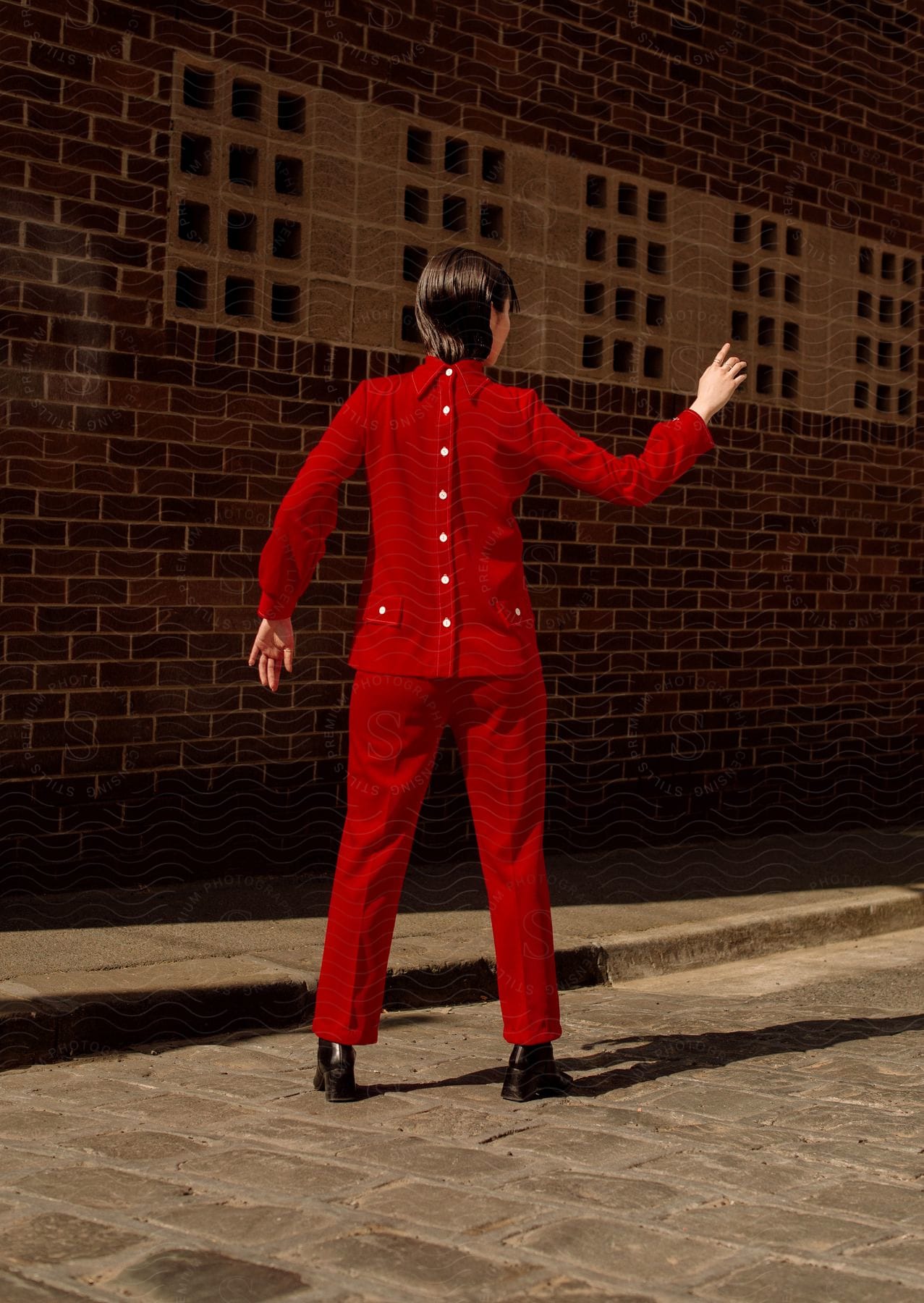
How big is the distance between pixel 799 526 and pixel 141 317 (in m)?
4.49

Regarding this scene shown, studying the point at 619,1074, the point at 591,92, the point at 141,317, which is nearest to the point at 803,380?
the point at 591,92

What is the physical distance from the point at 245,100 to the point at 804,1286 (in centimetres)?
538

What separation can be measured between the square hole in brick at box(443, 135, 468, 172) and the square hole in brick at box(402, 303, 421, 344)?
69 centimetres

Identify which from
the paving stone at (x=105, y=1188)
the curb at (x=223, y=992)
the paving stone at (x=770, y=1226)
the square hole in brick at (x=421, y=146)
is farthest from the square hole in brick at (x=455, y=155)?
the paving stone at (x=770, y=1226)

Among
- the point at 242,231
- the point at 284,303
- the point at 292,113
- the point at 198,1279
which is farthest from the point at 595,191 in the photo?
the point at 198,1279

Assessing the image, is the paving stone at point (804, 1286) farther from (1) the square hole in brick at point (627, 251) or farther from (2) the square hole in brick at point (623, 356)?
(1) the square hole in brick at point (627, 251)

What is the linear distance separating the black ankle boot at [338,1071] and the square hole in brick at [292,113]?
167 inches

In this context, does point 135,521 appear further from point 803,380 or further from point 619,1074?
point 803,380

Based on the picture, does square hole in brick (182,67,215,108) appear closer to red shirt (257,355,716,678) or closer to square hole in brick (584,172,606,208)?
square hole in brick (584,172,606,208)

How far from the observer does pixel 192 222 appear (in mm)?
7105

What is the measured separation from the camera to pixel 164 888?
6.99 metres

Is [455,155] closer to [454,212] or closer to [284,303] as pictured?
[454,212]

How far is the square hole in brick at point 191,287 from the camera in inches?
279

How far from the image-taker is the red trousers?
4480 mm
